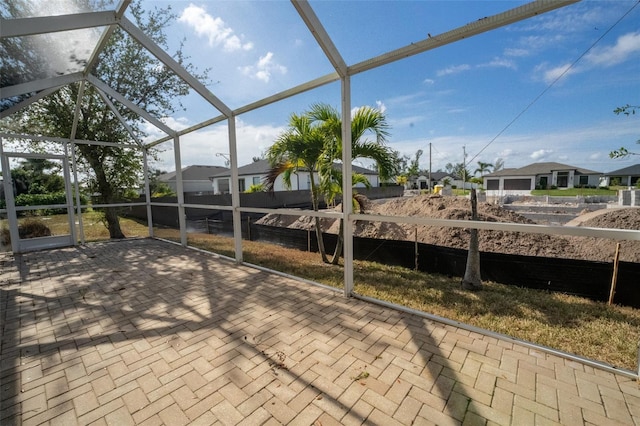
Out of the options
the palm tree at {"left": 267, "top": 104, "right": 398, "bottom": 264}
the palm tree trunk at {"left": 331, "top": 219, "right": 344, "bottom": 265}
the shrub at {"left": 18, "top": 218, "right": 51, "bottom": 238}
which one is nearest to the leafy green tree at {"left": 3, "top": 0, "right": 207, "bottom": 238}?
the shrub at {"left": 18, "top": 218, "right": 51, "bottom": 238}

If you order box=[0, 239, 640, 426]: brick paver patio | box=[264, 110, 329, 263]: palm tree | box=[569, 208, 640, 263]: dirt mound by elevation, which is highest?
box=[264, 110, 329, 263]: palm tree

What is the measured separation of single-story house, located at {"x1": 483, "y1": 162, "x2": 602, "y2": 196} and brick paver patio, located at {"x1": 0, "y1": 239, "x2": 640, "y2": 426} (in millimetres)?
19511

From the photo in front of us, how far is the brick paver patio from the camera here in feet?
5.87

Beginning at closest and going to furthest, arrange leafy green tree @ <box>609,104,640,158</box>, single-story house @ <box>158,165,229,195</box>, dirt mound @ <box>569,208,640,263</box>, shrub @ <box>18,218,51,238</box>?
leafy green tree @ <box>609,104,640,158</box>
dirt mound @ <box>569,208,640,263</box>
shrub @ <box>18,218,51,238</box>
single-story house @ <box>158,165,229,195</box>

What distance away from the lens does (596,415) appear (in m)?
1.73

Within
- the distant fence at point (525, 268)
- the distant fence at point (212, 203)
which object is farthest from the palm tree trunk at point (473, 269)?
the distant fence at point (212, 203)

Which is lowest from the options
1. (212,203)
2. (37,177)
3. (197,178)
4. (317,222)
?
(317,222)

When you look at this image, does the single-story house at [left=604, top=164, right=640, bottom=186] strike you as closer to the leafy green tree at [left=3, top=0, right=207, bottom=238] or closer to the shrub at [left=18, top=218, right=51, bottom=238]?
the leafy green tree at [left=3, top=0, right=207, bottom=238]

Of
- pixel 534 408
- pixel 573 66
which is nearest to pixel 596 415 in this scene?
pixel 534 408

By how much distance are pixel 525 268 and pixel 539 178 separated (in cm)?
2948

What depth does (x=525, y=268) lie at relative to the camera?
4285 mm

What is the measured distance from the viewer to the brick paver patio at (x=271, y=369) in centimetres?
179

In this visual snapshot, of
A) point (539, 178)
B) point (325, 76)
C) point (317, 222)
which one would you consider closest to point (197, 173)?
point (317, 222)

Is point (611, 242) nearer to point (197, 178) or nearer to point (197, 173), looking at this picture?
point (197, 178)
